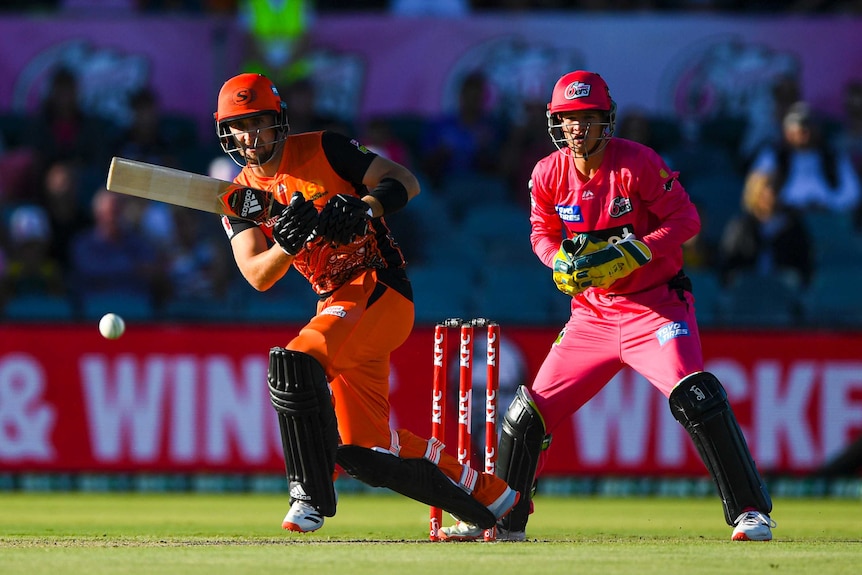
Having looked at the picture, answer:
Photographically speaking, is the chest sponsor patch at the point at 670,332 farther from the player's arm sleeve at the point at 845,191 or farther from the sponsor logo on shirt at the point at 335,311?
the player's arm sleeve at the point at 845,191

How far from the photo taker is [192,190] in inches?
240

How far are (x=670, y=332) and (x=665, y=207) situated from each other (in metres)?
0.54

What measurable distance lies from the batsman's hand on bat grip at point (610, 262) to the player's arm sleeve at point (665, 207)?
0.29 feet

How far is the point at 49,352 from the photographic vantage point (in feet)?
33.1

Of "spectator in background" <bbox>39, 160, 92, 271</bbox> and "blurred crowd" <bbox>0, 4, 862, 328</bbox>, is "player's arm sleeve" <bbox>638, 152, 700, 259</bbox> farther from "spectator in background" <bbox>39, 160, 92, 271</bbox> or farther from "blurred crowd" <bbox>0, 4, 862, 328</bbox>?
"spectator in background" <bbox>39, 160, 92, 271</bbox>

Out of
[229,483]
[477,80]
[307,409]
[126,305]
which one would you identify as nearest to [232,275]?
[126,305]

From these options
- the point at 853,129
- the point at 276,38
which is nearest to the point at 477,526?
the point at 276,38

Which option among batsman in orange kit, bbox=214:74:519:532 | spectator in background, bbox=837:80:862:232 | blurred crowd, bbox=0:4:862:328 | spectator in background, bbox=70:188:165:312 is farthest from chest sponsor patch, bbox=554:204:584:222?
spectator in background, bbox=837:80:862:232

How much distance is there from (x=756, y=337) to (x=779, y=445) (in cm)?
75

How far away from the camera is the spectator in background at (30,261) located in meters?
10.8

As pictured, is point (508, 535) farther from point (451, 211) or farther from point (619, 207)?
point (451, 211)

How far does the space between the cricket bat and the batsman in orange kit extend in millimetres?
95

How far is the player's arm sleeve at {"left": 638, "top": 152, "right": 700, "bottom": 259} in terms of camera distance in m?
6.28

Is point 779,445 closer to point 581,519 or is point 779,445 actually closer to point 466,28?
point 581,519
